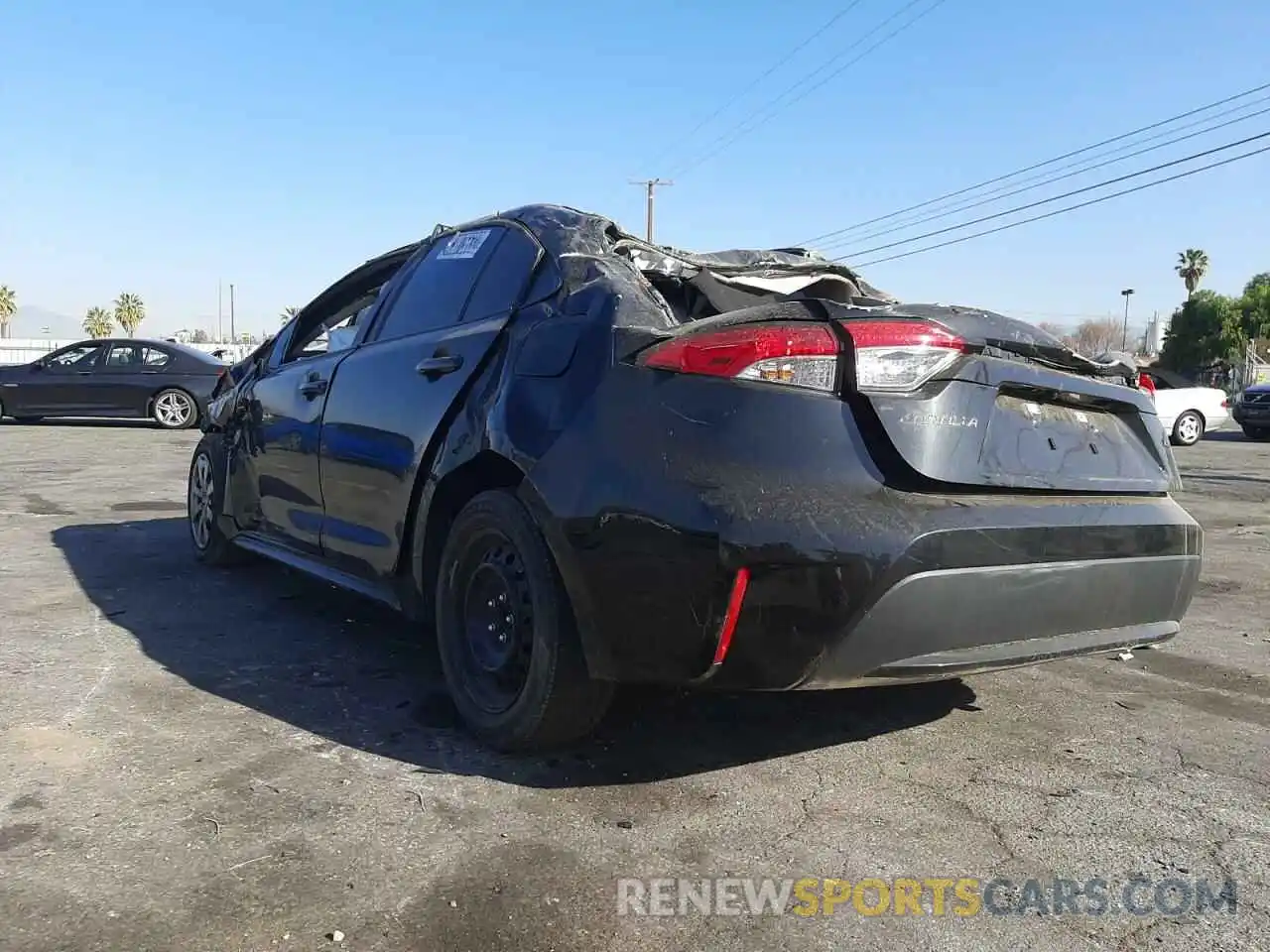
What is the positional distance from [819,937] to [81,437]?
15.1m

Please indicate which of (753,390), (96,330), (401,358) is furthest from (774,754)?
(96,330)

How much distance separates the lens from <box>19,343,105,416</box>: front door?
53.4 feet

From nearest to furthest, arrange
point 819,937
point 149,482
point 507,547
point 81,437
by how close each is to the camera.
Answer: point 819,937
point 507,547
point 149,482
point 81,437

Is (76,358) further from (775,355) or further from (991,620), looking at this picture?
(991,620)

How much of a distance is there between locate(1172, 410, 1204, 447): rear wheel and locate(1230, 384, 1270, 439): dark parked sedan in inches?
115

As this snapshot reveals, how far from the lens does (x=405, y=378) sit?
144 inches

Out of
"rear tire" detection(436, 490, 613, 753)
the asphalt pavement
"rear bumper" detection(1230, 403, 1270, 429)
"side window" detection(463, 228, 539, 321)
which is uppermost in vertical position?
"side window" detection(463, 228, 539, 321)

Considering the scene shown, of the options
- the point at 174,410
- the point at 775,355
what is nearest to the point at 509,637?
the point at 775,355

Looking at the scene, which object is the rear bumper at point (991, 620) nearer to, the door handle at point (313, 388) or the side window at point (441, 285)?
the side window at point (441, 285)

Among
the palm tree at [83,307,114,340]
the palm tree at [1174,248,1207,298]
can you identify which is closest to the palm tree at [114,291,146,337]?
the palm tree at [83,307,114,340]

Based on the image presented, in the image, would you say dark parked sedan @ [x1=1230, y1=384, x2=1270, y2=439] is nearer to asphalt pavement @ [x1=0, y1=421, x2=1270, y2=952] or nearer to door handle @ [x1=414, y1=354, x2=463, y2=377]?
asphalt pavement @ [x1=0, y1=421, x2=1270, y2=952]

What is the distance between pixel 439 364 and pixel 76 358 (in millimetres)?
15366

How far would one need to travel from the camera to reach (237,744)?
318 cm

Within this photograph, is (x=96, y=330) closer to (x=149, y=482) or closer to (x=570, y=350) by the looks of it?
(x=149, y=482)
